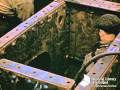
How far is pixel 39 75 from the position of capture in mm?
3428

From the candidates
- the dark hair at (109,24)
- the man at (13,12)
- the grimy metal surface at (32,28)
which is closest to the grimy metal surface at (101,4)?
the grimy metal surface at (32,28)

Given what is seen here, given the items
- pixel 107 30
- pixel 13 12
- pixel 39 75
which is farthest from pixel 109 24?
pixel 13 12

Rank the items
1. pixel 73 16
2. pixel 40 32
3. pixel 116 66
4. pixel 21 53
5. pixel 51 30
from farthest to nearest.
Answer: pixel 73 16
pixel 51 30
pixel 40 32
pixel 21 53
pixel 116 66

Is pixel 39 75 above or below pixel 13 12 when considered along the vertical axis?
above

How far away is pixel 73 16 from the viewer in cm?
538

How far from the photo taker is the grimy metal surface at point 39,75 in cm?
328

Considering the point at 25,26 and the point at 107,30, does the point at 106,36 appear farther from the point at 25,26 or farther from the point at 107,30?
the point at 25,26

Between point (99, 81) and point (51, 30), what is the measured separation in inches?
69.5

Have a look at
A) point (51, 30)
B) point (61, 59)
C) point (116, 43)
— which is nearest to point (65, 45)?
point (61, 59)

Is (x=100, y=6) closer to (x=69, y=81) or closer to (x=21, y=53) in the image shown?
(x=21, y=53)

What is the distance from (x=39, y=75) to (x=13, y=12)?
304cm

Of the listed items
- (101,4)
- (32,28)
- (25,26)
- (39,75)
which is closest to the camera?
(39,75)

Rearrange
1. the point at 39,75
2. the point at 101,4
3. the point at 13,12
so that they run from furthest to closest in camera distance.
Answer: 1. the point at 13,12
2. the point at 101,4
3. the point at 39,75

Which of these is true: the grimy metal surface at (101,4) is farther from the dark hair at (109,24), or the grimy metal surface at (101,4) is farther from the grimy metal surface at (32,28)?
the dark hair at (109,24)
